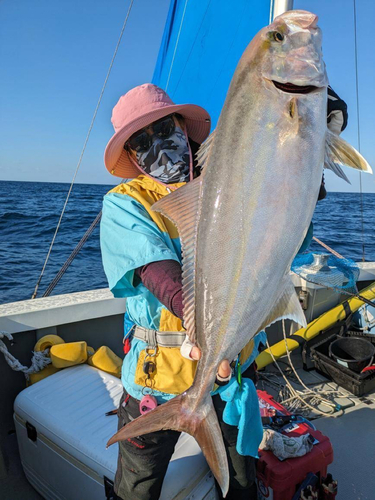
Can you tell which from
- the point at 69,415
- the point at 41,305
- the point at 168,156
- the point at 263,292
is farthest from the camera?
the point at 41,305

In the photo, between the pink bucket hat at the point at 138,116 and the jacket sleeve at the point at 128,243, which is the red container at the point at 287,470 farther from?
the pink bucket hat at the point at 138,116

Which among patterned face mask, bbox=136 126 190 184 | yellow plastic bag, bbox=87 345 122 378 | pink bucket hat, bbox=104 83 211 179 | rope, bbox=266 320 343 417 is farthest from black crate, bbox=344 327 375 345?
patterned face mask, bbox=136 126 190 184

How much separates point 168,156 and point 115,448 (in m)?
1.77

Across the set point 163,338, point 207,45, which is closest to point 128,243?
point 163,338

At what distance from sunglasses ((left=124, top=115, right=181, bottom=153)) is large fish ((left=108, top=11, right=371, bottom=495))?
833mm

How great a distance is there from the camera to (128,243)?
1666mm

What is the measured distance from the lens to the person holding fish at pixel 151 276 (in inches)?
63.8

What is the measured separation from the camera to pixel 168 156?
2072mm

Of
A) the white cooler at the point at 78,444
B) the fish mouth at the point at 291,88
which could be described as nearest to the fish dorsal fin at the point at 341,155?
the fish mouth at the point at 291,88

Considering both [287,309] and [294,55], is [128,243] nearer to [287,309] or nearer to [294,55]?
[287,309]

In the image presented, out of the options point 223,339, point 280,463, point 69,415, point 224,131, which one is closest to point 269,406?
point 280,463

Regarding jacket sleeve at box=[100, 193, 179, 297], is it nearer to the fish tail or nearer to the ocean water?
the fish tail

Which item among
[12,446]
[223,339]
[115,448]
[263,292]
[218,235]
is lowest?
[12,446]

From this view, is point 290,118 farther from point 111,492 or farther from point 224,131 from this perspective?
point 111,492
